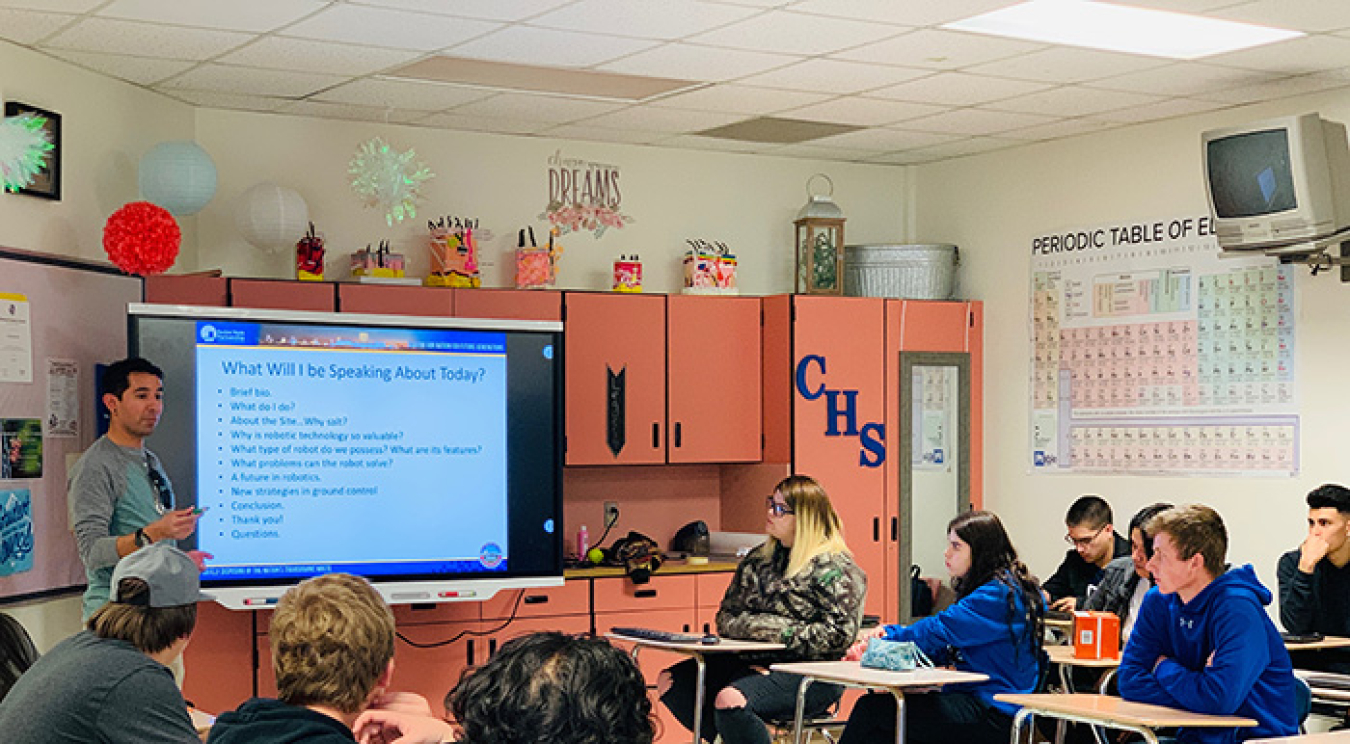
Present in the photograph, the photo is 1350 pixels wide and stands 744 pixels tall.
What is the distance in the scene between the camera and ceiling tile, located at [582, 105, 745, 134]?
7.30 m

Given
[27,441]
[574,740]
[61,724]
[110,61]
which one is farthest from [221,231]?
[574,740]

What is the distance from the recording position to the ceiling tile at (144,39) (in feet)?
18.5

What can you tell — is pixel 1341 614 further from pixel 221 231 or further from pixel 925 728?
pixel 221 231

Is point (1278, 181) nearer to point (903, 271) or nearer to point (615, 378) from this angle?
point (903, 271)

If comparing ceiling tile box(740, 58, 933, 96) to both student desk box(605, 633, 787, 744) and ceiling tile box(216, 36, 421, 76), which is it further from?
student desk box(605, 633, 787, 744)

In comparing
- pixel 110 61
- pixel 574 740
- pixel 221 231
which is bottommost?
pixel 574 740

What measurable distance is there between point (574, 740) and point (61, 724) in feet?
4.70

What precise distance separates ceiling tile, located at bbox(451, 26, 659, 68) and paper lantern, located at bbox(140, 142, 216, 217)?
1199 millimetres

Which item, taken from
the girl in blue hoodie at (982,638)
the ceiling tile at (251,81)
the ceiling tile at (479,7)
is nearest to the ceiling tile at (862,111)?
the ceiling tile at (479,7)

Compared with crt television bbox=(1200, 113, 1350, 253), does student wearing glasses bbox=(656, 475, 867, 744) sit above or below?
below

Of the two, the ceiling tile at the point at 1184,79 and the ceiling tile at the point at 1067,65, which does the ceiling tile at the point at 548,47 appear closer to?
the ceiling tile at the point at 1067,65

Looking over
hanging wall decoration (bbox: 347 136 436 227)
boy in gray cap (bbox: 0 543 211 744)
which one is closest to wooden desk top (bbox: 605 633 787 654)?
hanging wall decoration (bbox: 347 136 436 227)

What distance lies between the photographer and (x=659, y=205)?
8.23 m

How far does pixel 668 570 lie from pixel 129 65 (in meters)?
3.20
